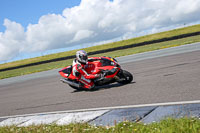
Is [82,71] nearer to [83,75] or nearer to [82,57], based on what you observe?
[83,75]

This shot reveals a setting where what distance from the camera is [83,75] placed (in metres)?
9.79

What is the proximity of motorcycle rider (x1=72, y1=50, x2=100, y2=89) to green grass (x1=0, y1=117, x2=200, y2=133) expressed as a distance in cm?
422

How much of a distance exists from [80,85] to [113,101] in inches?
120

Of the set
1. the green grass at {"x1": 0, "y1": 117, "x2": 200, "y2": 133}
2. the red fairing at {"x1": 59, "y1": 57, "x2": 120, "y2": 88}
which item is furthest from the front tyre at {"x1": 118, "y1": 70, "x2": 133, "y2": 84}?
the green grass at {"x1": 0, "y1": 117, "x2": 200, "y2": 133}

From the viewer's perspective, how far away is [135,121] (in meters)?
4.80

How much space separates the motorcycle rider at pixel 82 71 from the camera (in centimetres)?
959

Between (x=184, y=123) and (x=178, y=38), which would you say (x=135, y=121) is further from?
(x=178, y=38)

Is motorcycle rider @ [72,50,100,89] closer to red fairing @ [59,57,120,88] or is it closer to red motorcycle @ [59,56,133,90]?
red fairing @ [59,57,120,88]

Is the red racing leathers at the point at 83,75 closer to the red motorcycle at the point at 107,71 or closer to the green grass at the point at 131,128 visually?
the red motorcycle at the point at 107,71

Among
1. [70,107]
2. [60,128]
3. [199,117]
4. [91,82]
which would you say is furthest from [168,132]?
[91,82]

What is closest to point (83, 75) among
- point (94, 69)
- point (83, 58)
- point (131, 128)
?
point (94, 69)

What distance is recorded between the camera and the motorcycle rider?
9.59 metres

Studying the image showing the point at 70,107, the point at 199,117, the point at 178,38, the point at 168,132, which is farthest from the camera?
the point at 178,38

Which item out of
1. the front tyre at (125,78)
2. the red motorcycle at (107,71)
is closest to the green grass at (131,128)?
the red motorcycle at (107,71)
